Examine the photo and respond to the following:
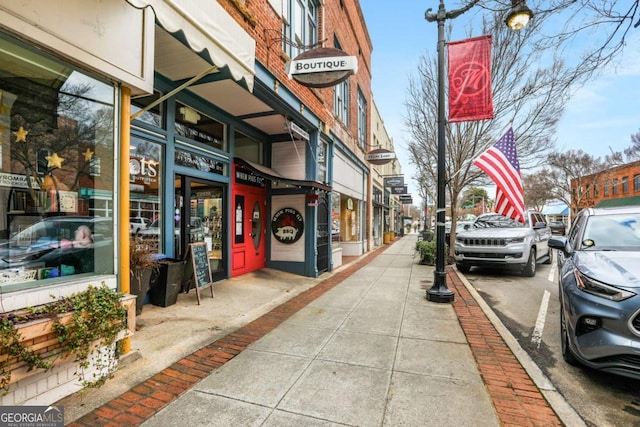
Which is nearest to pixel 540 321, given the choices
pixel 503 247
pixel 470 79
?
pixel 503 247

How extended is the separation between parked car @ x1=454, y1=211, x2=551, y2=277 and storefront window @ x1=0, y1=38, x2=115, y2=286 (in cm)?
860

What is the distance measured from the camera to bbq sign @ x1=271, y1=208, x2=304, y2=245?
841cm

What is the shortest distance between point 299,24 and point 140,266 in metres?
6.99

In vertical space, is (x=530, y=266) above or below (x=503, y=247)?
below

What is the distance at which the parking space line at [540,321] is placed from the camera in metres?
4.28

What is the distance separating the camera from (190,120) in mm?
6043

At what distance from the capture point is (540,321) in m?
5.05

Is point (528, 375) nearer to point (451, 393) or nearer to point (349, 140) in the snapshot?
point (451, 393)

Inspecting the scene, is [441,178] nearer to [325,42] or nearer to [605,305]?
[605,305]

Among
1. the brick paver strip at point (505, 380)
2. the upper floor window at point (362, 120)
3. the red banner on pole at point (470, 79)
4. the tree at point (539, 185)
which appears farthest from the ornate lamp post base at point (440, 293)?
the tree at point (539, 185)

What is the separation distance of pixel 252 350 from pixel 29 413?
1.94 m

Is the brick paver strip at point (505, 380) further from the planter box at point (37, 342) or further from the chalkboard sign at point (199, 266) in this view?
the chalkboard sign at point (199, 266)

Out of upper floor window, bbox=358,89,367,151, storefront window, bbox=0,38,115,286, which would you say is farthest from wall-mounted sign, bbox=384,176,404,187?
storefront window, bbox=0,38,115,286

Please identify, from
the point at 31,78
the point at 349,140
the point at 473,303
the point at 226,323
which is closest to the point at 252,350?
the point at 226,323
